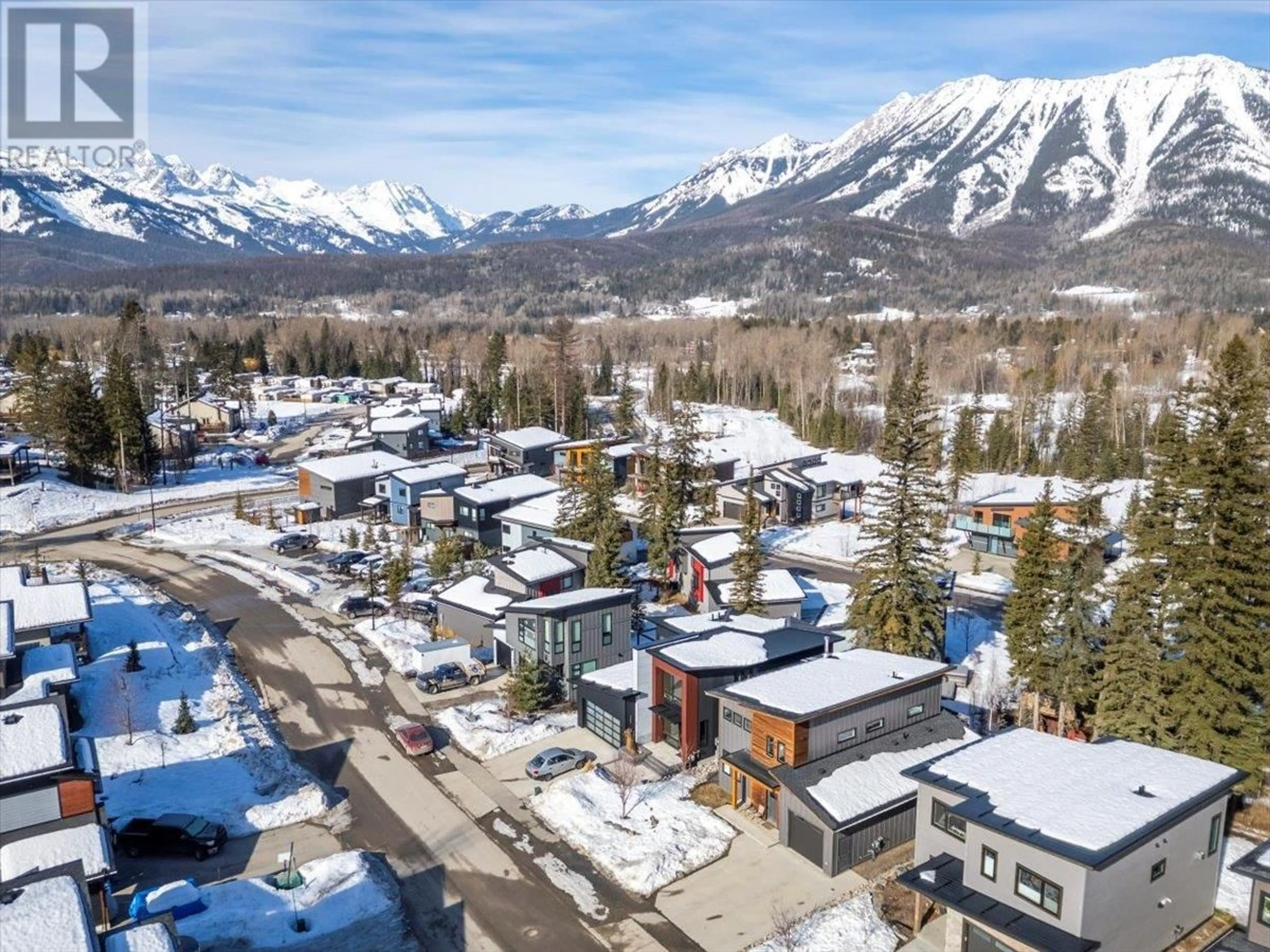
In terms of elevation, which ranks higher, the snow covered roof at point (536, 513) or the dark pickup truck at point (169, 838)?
the snow covered roof at point (536, 513)

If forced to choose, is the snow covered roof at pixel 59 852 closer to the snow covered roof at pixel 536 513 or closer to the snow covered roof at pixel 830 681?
the snow covered roof at pixel 830 681

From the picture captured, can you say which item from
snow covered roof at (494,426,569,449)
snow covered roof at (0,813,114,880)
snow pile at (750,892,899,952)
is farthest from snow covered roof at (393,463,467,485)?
snow pile at (750,892,899,952)

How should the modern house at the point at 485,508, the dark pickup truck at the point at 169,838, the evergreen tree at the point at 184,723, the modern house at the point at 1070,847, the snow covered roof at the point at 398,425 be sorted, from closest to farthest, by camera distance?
the modern house at the point at 1070,847 < the dark pickup truck at the point at 169,838 < the evergreen tree at the point at 184,723 < the modern house at the point at 485,508 < the snow covered roof at the point at 398,425

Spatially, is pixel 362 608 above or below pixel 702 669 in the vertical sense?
below

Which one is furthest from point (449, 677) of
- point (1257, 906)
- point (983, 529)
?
point (983, 529)

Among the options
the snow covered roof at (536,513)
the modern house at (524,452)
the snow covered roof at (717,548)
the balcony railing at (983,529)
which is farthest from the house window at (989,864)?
the modern house at (524,452)

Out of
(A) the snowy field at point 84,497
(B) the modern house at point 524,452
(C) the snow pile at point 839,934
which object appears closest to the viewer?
(C) the snow pile at point 839,934

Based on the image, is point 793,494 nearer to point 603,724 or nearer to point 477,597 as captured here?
point 477,597

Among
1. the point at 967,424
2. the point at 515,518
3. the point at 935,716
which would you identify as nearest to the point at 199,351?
the point at 515,518
